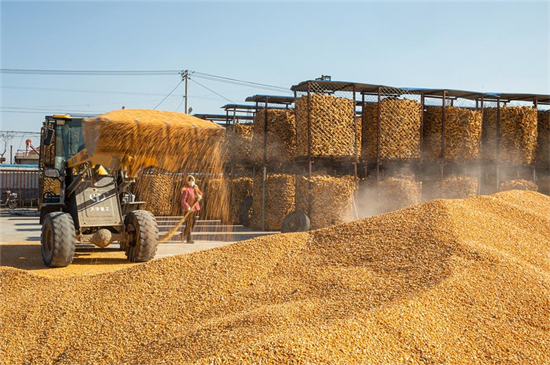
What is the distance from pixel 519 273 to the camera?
596 centimetres

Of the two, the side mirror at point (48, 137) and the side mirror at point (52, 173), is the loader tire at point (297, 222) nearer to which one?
the side mirror at point (52, 173)

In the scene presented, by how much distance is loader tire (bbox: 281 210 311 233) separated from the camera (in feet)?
40.3

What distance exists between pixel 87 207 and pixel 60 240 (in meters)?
1.14

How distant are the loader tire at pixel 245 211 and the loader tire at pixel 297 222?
13.1 feet

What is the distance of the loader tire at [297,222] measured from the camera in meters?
12.3

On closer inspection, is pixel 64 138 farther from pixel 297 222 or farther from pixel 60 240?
pixel 297 222

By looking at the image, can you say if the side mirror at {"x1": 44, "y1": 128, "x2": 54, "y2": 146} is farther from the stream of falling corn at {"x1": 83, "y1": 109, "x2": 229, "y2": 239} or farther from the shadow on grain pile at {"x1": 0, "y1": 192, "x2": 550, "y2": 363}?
the shadow on grain pile at {"x1": 0, "y1": 192, "x2": 550, "y2": 363}

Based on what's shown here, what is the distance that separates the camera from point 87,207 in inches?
377

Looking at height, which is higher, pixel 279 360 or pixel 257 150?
pixel 257 150

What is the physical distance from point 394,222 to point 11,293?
17.0 ft

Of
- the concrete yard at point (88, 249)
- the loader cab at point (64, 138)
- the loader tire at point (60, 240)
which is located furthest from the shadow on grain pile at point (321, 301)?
the loader cab at point (64, 138)

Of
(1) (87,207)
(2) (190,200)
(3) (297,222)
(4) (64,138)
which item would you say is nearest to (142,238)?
(1) (87,207)

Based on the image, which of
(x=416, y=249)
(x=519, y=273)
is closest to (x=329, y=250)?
(x=416, y=249)

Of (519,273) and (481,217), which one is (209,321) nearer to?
(519,273)
